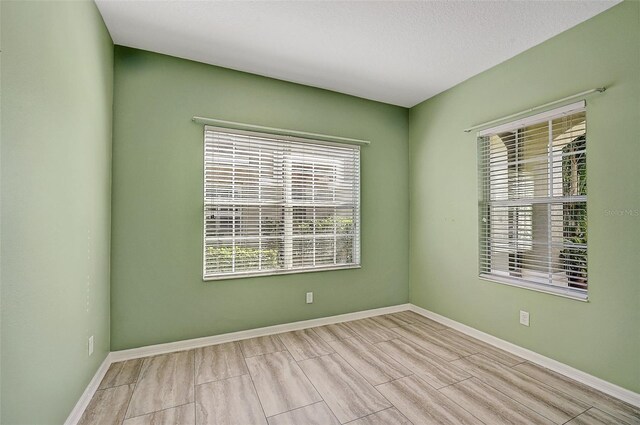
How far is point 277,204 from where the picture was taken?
3082 millimetres

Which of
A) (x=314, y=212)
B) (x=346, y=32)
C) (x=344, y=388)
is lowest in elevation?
(x=344, y=388)

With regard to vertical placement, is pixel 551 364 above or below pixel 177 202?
below

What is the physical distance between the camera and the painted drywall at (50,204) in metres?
1.16

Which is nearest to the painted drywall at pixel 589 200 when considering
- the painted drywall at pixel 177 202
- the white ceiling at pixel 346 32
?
the white ceiling at pixel 346 32

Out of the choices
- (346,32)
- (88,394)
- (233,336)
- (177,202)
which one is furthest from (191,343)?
(346,32)

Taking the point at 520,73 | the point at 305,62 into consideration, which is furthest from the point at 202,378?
the point at 520,73

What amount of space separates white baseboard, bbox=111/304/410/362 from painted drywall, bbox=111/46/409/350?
0.17ft

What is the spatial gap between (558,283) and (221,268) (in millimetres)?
2944

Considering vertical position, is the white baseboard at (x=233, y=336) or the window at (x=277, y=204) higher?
the window at (x=277, y=204)

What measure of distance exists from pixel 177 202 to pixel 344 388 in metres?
2.07

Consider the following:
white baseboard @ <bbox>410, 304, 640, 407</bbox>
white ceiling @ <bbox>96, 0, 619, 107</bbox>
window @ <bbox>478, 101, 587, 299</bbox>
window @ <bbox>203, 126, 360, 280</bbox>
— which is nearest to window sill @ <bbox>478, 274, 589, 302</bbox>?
window @ <bbox>478, 101, 587, 299</bbox>

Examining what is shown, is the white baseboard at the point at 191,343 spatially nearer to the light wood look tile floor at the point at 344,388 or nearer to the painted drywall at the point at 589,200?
the light wood look tile floor at the point at 344,388

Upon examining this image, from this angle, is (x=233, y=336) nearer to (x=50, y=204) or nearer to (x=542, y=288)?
(x=50, y=204)

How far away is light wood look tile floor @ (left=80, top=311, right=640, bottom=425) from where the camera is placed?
180cm
